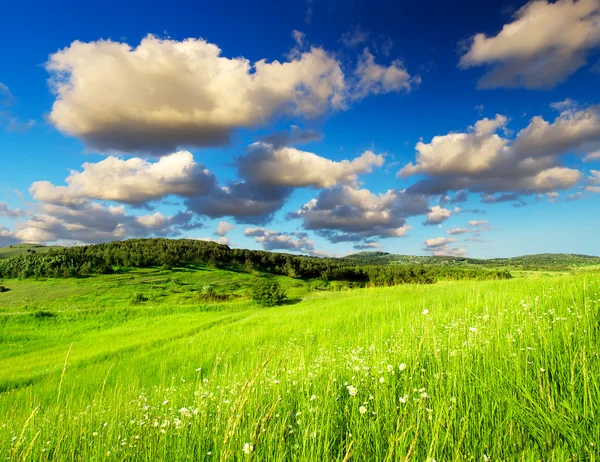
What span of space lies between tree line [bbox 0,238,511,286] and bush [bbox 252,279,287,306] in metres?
41.5

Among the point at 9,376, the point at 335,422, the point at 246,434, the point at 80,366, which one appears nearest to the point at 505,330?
the point at 335,422

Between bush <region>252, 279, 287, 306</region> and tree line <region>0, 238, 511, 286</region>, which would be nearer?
bush <region>252, 279, 287, 306</region>

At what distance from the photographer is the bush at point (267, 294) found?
42.6 m

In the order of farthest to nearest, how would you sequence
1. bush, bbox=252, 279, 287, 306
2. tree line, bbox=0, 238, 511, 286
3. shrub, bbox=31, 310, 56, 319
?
1. tree line, bbox=0, 238, 511, 286
2. bush, bbox=252, 279, 287, 306
3. shrub, bbox=31, 310, 56, 319

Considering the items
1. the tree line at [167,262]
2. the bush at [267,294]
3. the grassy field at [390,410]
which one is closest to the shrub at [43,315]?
the bush at [267,294]

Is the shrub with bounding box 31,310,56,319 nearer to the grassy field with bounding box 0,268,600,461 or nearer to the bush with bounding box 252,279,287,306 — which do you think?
the bush with bounding box 252,279,287,306

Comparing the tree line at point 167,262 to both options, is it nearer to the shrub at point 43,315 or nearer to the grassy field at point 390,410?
the shrub at point 43,315

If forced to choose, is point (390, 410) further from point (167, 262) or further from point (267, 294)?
point (167, 262)

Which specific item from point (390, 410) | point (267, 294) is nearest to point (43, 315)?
point (267, 294)

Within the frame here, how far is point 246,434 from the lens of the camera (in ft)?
9.52

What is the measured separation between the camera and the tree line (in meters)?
89.6

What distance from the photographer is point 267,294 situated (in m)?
43.2

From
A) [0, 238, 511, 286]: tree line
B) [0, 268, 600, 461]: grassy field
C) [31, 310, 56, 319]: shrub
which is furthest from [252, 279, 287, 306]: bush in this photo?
[0, 238, 511, 286]: tree line

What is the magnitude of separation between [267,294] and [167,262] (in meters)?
80.4
